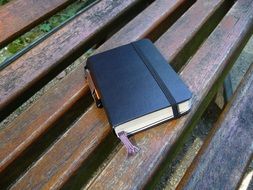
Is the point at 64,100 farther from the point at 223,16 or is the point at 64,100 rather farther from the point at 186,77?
the point at 223,16

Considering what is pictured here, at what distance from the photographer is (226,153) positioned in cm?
110

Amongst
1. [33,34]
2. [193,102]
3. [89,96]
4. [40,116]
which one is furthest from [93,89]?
[33,34]

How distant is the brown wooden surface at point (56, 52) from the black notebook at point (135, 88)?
0.18 metres

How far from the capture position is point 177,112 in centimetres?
109

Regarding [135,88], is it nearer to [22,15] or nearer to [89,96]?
[89,96]

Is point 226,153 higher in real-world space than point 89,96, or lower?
lower

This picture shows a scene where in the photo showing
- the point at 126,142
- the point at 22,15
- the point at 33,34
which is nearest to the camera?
the point at 126,142

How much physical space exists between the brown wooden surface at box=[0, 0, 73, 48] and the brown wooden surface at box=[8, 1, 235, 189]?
1.55 ft

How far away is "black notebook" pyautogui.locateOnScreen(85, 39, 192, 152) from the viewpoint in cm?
104

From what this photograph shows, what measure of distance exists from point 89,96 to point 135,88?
7.9 inches

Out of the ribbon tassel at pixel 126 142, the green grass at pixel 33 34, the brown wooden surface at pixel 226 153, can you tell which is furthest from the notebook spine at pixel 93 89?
the green grass at pixel 33 34

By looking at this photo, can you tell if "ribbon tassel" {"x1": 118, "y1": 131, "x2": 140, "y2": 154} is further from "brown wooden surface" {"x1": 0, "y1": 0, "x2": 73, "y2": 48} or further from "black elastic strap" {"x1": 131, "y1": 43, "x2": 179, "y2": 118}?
"brown wooden surface" {"x1": 0, "y1": 0, "x2": 73, "y2": 48}

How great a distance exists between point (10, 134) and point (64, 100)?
0.20 metres

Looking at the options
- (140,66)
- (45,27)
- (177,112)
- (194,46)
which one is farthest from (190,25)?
(45,27)
